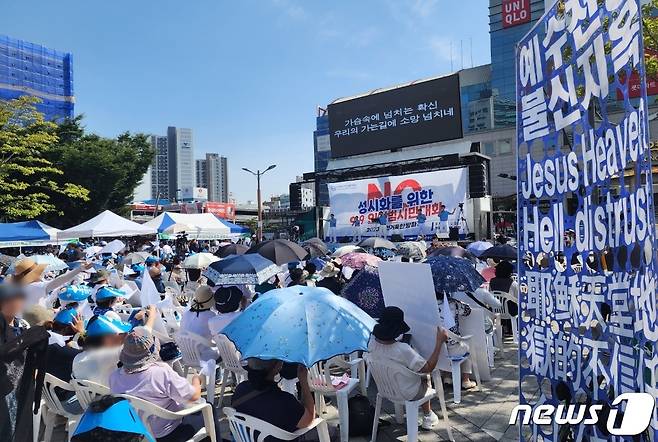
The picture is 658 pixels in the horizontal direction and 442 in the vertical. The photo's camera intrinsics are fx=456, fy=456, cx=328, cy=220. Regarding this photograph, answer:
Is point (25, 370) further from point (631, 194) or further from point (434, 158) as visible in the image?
point (434, 158)

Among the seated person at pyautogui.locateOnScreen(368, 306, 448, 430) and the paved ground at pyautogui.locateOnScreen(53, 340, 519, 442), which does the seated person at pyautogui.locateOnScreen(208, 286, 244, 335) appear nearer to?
the paved ground at pyautogui.locateOnScreen(53, 340, 519, 442)

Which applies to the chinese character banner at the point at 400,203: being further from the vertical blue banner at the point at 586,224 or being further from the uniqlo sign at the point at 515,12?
the uniqlo sign at the point at 515,12

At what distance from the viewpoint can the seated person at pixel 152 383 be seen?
9.46 ft

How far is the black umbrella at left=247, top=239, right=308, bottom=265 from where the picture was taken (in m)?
8.16

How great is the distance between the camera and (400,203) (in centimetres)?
2314

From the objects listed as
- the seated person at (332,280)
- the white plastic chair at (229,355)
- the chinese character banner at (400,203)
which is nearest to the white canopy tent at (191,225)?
the chinese character banner at (400,203)

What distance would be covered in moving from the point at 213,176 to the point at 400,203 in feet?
398

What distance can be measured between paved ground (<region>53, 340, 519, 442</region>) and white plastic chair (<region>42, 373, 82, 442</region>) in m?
0.44

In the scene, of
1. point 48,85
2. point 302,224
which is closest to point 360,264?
point 302,224

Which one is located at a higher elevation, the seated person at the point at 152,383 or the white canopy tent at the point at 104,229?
the white canopy tent at the point at 104,229

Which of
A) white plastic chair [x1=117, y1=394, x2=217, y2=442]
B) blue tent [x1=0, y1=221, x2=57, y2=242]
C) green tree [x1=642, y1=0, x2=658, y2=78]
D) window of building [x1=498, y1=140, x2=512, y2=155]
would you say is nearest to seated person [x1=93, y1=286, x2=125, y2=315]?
white plastic chair [x1=117, y1=394, x2=217, y2=442]

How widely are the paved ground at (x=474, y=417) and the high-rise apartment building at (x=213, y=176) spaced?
13262cm

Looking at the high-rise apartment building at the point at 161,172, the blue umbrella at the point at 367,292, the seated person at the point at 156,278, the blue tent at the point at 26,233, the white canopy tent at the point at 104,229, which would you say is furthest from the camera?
the high-rise apartment building at the point at 161,172

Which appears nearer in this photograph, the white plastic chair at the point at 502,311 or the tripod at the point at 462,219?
the white plastic chair at the point at 502,311
